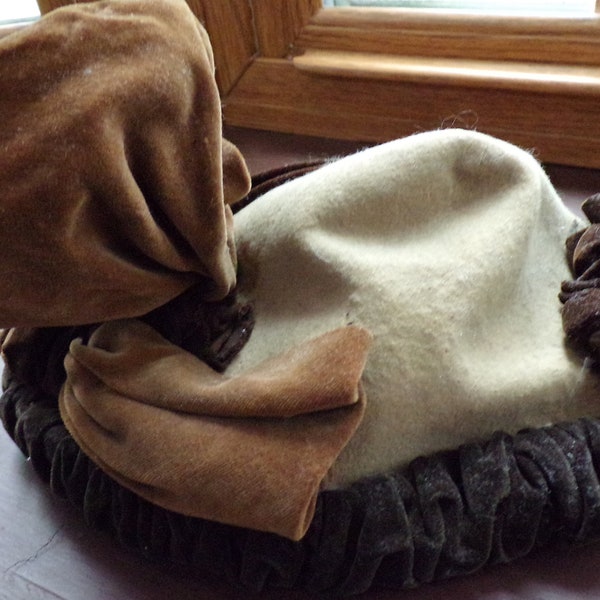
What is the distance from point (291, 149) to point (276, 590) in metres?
0.59

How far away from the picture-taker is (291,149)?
911 millimetres

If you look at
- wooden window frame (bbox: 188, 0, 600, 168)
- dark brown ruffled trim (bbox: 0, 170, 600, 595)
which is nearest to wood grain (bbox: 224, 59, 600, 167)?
wooden window frame (bbox: 188, 0, 600, 168)

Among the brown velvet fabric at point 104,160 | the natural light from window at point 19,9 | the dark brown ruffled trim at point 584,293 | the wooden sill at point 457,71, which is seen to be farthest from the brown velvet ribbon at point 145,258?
the natural light from window at point 19,9

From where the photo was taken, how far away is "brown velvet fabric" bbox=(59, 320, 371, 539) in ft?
1.28

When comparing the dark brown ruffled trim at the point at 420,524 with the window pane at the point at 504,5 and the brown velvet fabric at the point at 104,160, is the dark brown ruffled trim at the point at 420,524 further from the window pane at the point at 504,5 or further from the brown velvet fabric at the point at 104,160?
the window pane at the point at 504,5

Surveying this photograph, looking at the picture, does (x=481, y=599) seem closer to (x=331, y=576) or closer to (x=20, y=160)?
(x=331, y=576)

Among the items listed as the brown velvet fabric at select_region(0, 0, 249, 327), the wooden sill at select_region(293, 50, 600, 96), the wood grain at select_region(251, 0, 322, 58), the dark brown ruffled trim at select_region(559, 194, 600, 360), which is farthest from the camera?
the wood grain at select_region(251, 0, 322, 58)

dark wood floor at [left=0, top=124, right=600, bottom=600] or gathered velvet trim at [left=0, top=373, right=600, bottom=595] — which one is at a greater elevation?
gathered velvet trim at [left=0, top=373, right=600, bottom=595]

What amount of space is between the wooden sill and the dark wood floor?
47 centimetres

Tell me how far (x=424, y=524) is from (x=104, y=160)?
0.86 feet

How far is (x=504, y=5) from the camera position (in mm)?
795

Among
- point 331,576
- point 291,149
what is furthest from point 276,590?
point 291,149

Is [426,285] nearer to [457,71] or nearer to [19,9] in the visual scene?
[457,71]

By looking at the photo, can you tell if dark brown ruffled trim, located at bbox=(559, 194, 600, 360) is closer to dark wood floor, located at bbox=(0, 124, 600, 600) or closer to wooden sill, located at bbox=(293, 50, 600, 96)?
dark wood floor, located at bbox=(0, 124, 600, 600)
